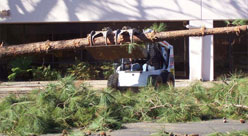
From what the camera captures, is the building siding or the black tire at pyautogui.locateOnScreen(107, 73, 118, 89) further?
the building siding

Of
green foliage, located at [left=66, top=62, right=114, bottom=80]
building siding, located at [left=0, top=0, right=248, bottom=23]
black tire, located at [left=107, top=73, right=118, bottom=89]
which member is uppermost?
building siding, located at [left=0, top=0, right=248, bottom=23]

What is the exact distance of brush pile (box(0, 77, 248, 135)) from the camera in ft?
20.7

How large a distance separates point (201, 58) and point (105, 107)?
11338 millimetres

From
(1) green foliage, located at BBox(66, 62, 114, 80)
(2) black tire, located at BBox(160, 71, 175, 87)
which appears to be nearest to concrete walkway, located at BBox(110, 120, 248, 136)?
(2) black tire, located at BBox(160, 71, 175, 87)

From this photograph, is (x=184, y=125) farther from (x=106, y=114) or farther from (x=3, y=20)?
(x=3, y=20)

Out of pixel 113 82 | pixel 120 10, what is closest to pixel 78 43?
pixel 113 82

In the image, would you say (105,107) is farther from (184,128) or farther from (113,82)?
(113,82)

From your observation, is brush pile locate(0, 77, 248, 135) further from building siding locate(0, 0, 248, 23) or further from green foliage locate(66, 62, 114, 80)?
green foliage locate(66, 62, 114, 80)

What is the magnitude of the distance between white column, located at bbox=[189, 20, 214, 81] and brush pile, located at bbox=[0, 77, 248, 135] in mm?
9534

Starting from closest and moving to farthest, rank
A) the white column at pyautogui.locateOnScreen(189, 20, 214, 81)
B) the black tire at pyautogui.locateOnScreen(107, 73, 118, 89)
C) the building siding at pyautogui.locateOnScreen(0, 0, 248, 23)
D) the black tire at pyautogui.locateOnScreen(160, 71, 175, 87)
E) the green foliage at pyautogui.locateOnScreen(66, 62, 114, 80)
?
1. the black tire at pyautogui.locateOnScreen(107, 73, 118, 89)
2. the black tire at pyautogui.locateOnScreen(160, 71, 175, 87)
3. the building siding at pyautogui.locateOnScreen(0, 0, 248, 23)
4. the white column at pyautogui.locateOnScreen(189, 20, 214, 81)
5. the green foliage at pyautogui.locateOnScreen(66, 62, 114, 80)

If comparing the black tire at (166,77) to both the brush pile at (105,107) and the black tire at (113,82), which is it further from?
the brush pile at (105,107)

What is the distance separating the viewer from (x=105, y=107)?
21.7 feet

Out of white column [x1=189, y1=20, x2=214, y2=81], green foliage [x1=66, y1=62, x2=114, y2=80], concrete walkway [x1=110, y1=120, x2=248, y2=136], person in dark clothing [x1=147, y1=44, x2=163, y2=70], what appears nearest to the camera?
concrete walkway [x1=110, y1=120, x2=248, y2=136]

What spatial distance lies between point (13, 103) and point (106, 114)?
198 centimetres
